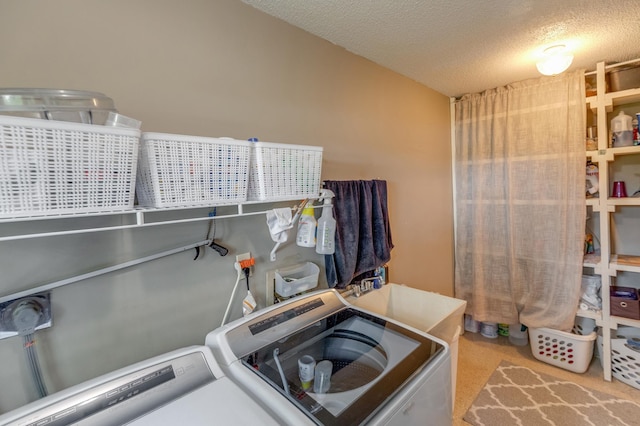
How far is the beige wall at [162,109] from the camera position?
0.91 m

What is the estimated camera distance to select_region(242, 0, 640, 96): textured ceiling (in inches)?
56.0

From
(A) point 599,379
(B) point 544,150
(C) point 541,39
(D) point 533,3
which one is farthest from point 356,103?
(A) point 599,379

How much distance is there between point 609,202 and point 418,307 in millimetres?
1631

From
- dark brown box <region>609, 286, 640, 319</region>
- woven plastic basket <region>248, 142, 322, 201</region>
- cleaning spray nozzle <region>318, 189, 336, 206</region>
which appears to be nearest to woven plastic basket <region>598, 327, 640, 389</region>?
dark brown box <region>609, 286, 640, 319</region>

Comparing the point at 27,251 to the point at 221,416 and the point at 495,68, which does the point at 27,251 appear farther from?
the point at 495,68

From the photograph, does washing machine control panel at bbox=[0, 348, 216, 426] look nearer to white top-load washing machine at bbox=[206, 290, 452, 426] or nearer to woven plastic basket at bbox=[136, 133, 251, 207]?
white top-load washing machine at bbox=[206, 290, 452, 426]

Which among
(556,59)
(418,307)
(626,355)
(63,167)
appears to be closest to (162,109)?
(63,167)

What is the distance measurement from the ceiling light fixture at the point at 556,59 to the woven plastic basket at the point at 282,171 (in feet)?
5.73

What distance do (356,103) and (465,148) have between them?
4.90ft

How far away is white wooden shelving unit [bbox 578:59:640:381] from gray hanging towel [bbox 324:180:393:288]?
1.68 m

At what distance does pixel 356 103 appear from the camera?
1.90 metres

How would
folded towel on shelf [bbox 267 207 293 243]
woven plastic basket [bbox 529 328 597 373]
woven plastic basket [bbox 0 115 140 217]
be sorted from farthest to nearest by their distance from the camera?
1. woven plastic basket [bbox 529 328 597 373]
2. folded towel on shelf [bbox 267 207 293 243]
3. woven plastic basket [bbox 0 115 140 217]

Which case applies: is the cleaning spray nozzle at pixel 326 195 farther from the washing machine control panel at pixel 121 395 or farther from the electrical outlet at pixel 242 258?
the washing machine control panel at pixel 121 395

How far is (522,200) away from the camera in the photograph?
250 cm
